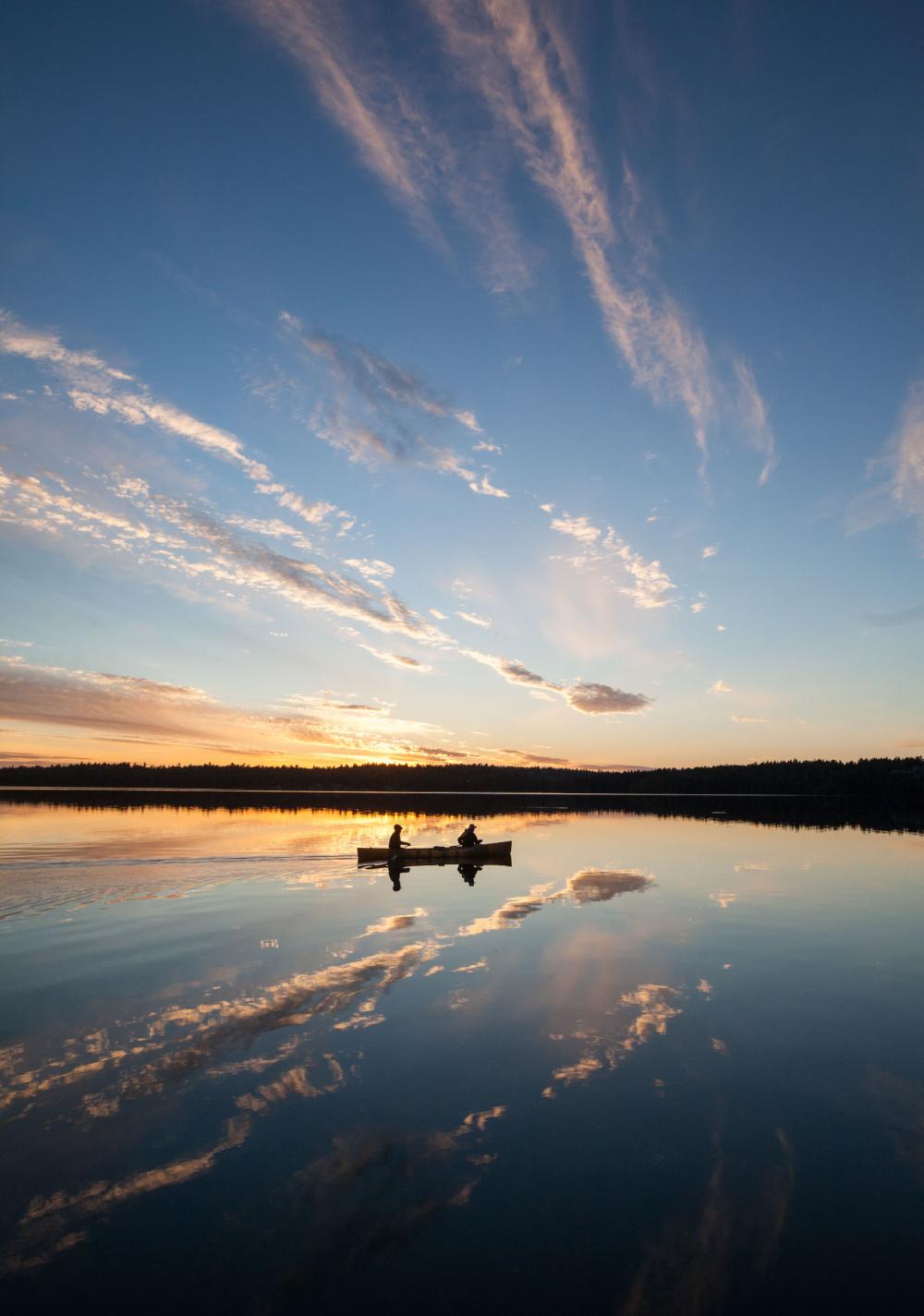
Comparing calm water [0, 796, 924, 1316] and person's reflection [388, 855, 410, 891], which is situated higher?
person's reflection [388, 855, 410, 891]

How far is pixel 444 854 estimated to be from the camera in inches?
1639

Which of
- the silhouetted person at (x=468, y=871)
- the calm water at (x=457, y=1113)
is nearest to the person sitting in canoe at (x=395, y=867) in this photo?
the silhouetted person at (x=468, y=871)

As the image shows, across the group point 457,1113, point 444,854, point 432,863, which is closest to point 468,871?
point 444,854

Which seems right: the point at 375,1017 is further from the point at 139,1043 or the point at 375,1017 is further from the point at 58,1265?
the point at 58,1265

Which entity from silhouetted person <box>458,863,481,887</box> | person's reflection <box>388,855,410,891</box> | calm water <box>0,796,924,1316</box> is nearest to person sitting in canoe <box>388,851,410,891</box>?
person's reflection <box>388,855,410,891</box>

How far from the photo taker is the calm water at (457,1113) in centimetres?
781

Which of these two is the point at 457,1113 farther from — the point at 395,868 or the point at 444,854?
the point at 444,854

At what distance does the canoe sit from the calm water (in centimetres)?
1425

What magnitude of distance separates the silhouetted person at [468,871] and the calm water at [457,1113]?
474 inches

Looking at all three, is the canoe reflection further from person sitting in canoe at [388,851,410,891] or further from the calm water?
the calm water

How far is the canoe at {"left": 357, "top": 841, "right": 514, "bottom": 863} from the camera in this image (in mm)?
41469

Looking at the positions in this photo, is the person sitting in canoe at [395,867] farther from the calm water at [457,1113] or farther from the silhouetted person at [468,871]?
the calm water at [457,1113]

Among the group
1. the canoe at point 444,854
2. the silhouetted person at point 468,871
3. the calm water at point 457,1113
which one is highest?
the canoe at point 444,854

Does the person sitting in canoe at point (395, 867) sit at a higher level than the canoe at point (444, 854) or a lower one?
lower
